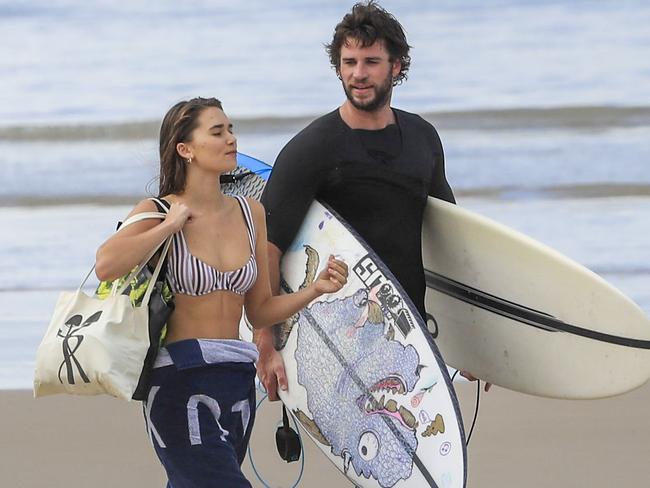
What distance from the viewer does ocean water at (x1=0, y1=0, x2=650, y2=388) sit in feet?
29.3

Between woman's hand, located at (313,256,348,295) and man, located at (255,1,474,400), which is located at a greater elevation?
man, located at (255,1,474,400)

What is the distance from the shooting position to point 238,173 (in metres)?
4.42

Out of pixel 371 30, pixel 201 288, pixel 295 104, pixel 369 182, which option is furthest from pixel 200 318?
pixel 295 104

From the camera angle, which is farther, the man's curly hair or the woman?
the man's curly hair

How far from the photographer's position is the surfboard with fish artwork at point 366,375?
3.78m

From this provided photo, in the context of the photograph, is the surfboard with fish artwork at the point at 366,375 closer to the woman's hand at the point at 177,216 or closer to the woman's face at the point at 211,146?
the woman's face at the point at 211,146

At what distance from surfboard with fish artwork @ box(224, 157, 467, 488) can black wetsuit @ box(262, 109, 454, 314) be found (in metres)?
0.06

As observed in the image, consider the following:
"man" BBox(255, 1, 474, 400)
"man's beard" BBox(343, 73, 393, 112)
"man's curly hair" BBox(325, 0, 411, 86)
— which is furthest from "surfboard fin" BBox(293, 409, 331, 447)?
"man's curly hair" BBox(325, 0, 411, 86)

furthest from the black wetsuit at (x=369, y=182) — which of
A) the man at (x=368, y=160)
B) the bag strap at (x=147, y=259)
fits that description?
the bag strap at (x=147, y=259)

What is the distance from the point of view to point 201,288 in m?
3.30

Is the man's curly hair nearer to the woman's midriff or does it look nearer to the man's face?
the man's face

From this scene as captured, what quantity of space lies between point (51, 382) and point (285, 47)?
11.6m

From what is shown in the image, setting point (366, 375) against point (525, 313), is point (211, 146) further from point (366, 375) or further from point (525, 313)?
point (525, 313)

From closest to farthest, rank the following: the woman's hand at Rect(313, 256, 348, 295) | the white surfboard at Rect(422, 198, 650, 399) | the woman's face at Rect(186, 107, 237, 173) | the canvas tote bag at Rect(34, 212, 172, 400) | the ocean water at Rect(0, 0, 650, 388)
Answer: the canvas tote bag at Rect(34, 212, 172, 400) < the woman's face at Rect(186, 107, 237, 173) < the woman's hand at Rect(313, 256, 348, 295) < the white surfboard at Rect(422, 198, 650, 399) < the ocean water at Rect(0, 0, 650, 388)
